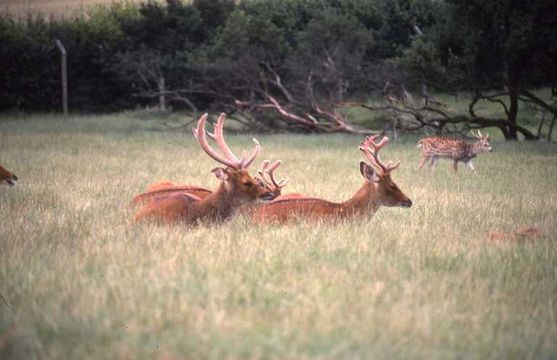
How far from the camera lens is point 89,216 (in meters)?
6.39

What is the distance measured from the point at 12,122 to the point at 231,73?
20.6 ft

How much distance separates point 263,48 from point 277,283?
20.4 metres

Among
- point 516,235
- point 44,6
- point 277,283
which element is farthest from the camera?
point 44,6

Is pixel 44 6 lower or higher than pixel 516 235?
higher

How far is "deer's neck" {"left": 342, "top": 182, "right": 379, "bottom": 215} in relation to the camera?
21.4 feet

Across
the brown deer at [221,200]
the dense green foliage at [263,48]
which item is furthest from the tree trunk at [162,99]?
the brown deer at [221,200]

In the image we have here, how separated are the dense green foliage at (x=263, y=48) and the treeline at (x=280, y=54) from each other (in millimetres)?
39

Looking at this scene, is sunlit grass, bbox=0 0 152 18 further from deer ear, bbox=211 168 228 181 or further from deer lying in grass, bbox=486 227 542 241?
deer lying in grass, bbox=486 227 542 241

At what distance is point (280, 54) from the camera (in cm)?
2545

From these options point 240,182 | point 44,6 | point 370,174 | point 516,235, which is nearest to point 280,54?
point 44,6

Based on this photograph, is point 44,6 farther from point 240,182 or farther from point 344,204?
point 344,204

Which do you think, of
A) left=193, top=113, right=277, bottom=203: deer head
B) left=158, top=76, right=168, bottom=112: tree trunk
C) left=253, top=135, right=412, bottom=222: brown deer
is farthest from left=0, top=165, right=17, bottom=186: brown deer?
left=158, top=76, right=168, bottom=112: tree trunk

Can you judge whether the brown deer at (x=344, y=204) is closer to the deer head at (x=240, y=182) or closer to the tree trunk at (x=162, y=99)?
the deer head at (x=240, y=182)

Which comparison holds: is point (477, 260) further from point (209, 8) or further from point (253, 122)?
point (209, 8)
